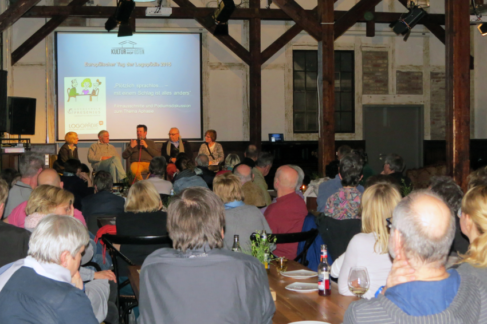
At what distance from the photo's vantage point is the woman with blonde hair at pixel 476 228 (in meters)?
2.21

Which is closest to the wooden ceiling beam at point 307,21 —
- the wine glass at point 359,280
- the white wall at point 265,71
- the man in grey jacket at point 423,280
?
the white wall at point 265,71

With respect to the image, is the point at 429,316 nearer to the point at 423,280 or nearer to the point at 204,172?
the point at 423,280

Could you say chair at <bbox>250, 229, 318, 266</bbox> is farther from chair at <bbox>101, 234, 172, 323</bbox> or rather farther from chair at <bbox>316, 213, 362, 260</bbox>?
chair at <bbox>101, 234, 172, 323</bbox>

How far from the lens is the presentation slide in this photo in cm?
1197

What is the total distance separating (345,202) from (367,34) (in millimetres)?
10449

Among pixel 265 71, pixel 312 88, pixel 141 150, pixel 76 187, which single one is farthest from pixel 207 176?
pixel 312 88

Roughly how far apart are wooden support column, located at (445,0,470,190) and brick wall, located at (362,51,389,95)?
6.63 metres

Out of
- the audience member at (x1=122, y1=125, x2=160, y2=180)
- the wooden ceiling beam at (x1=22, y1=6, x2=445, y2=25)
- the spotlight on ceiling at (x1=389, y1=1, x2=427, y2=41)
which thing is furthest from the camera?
the wooden ceiling beam at (x1=22, y1=6, x2=445, y2=25)

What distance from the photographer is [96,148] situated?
10461mm

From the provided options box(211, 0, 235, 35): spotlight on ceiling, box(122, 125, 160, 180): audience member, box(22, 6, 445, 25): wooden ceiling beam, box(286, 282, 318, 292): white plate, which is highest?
box(22, 6, 445, 25): wooden ceiling beam

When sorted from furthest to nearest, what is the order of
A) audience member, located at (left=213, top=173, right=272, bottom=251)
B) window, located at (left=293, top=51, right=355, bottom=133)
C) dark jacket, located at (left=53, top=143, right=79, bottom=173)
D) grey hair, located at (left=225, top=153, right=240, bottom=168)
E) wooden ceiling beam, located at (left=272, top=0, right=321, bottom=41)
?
window, located at (left=293, top=51, right=355, bottom=133)
dark jacket, located at (left=53, top=143, right=79, bottom=173)
wooden ceiling beam, located at (left=272, top=0, right=321, bottom=41)
grey hair, located at (left=225, top=153, right=240, bottom=168)
audience member, located at (left=213, top=173, right=272, bottom=251)

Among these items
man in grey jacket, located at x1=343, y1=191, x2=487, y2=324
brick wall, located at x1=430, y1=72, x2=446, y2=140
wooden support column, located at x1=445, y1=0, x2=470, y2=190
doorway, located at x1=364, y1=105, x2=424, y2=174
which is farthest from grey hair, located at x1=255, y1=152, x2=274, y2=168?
brick wall, located at x1=430, y1=72, x2=446, y2=140

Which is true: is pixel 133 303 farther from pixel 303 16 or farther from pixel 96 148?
pixel 96 148

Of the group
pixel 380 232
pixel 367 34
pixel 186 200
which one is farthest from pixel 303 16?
pixel 186 200
